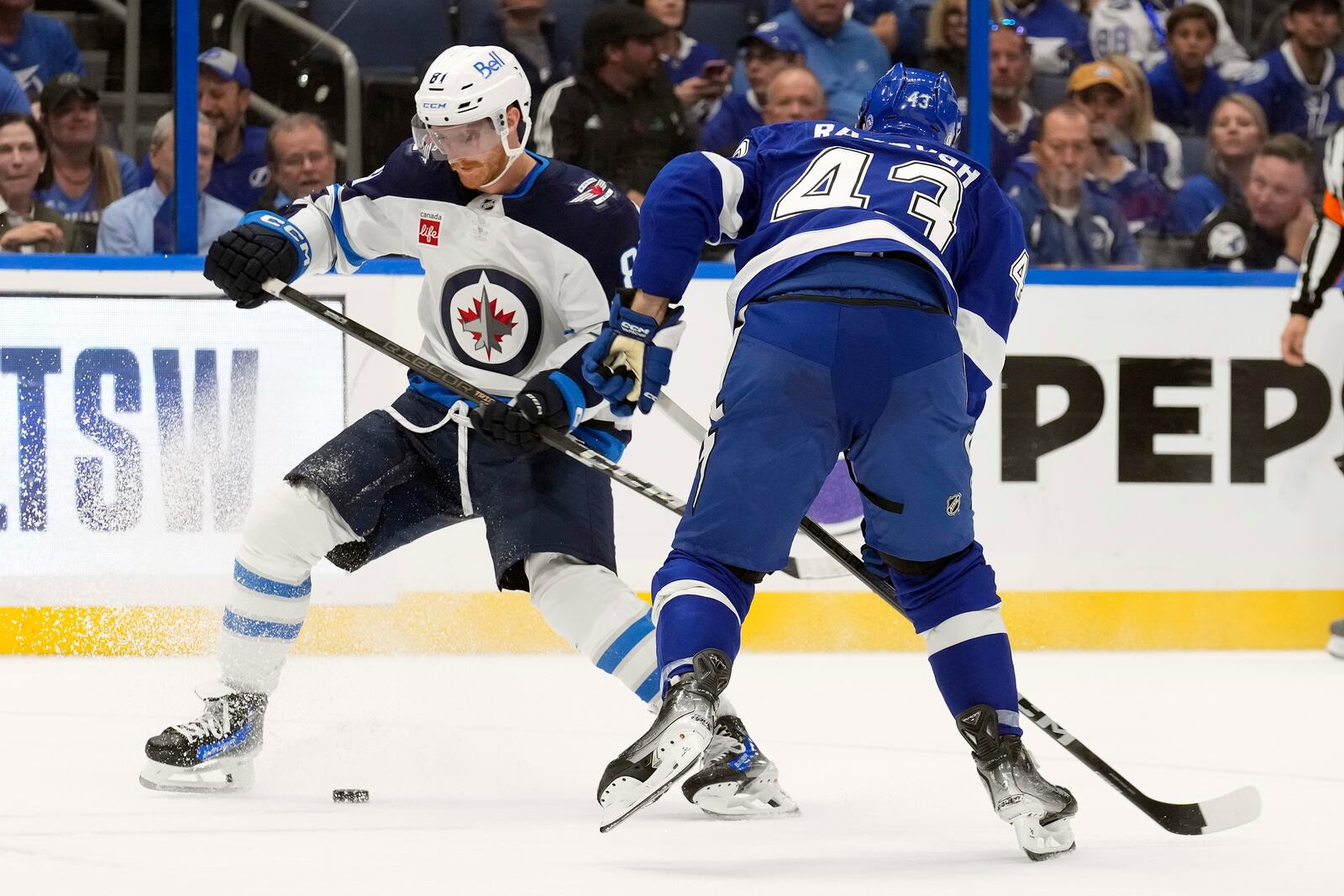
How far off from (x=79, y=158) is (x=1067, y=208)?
267 cm

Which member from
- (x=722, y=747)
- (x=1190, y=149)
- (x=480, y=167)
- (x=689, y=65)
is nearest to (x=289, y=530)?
(x=480, y=167)

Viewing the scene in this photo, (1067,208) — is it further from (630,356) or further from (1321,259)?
(630,356)

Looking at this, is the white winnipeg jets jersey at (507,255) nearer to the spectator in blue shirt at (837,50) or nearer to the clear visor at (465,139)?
the clear visor at (465,139)

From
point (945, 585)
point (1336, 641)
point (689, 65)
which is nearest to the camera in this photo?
point (945, 585)

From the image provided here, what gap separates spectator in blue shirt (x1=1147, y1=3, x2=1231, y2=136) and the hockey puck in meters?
3.26

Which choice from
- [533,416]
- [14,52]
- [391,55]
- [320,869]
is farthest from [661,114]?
[320,869]

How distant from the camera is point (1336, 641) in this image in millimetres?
4629

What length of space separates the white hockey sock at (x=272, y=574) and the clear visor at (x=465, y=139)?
603mm

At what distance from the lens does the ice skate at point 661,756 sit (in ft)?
7.07

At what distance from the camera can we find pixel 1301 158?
5.02 metres

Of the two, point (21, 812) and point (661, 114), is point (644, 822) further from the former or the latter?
point (661, 114)

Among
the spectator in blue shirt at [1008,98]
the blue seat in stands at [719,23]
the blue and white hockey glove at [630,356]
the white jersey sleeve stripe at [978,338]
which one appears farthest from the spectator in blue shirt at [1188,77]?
the blue and white hockey glove at [630,356]

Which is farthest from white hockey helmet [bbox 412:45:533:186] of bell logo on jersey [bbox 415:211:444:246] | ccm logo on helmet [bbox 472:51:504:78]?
bell logo on jersey [bbox 415:211:444:246]

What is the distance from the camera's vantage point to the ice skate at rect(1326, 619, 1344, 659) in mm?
4609
